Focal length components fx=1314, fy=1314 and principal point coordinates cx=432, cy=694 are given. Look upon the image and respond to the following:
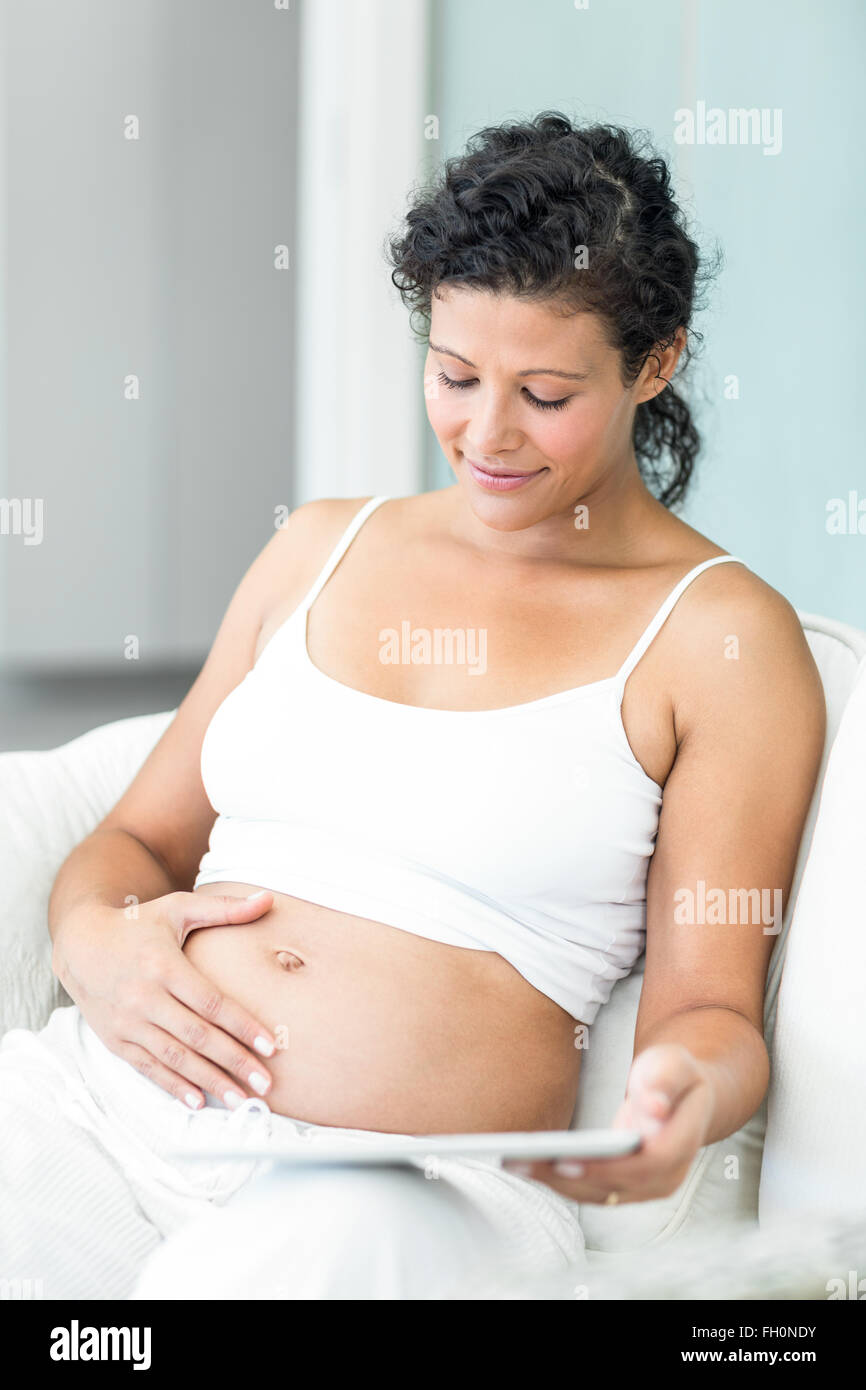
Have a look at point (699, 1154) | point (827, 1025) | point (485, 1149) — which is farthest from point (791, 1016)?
point (485, 1149)

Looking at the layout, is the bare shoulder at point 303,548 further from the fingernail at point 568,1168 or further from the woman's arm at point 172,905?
the fingernail at point 568,1168

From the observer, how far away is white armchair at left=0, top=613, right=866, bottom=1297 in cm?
93

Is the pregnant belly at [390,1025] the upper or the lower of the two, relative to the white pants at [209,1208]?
upper

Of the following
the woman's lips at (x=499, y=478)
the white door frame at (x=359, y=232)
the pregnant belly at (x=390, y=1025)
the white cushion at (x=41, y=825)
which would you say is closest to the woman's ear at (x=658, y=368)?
the woman's lips at (x=499, y=478)

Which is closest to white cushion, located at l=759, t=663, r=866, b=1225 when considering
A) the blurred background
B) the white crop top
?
the white crop top

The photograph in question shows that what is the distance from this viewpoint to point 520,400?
1036 mm

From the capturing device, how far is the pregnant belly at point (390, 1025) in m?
0.97

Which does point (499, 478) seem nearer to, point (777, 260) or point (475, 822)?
point (475, 822)

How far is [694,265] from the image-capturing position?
1.14m

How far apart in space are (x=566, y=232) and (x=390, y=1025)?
62 centimetres

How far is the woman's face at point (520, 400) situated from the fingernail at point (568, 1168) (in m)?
0.55

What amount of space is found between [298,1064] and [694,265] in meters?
0.74

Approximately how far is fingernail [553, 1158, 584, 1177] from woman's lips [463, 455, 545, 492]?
1.82 feet
